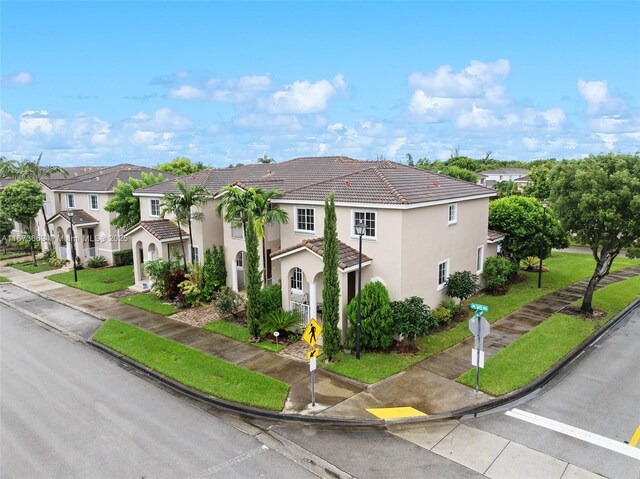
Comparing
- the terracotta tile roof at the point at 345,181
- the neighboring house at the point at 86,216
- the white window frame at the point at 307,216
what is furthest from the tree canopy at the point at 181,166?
the white window frame at the point at 307,216

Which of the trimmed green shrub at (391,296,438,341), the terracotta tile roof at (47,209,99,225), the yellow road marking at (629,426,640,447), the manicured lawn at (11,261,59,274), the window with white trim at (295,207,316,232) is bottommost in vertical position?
Result: the manicured lawn at (11,261,59,274)

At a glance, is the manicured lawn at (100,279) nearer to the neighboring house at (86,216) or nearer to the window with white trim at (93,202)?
the neighboring house at (86,216)

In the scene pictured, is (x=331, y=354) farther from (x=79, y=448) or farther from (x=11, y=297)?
(x=11, y=297)

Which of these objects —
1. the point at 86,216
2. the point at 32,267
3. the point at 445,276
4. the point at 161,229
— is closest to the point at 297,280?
the point at 445,276

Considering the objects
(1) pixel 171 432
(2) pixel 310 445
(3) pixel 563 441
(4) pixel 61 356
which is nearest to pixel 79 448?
(1) pixel 171 432

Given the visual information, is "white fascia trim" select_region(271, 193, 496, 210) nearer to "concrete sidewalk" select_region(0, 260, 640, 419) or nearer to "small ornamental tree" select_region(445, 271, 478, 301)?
"small ornamental tree" select_region(445, 271, 478, 301)

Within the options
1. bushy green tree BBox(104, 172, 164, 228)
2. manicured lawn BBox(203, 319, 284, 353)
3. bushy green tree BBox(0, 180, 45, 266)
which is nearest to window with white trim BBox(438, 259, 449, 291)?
manicured lawn BBox(203, 319, 284, 353)
